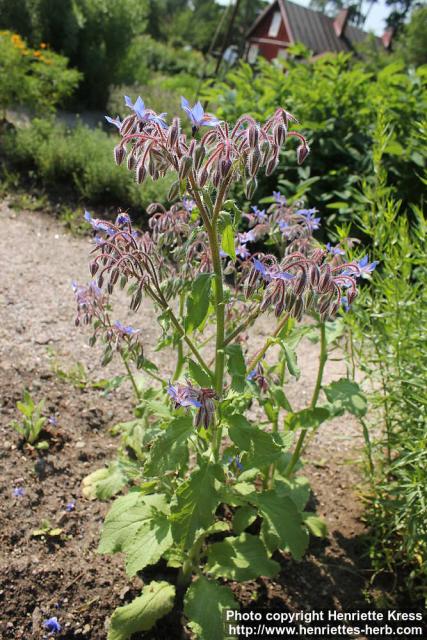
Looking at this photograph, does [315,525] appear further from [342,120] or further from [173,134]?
[342,120]

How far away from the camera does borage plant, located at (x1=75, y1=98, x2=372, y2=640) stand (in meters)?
1.50

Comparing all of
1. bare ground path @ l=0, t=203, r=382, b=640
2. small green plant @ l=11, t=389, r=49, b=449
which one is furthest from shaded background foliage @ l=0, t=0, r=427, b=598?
small green plant @ l=11, t=389, r=49, b=449

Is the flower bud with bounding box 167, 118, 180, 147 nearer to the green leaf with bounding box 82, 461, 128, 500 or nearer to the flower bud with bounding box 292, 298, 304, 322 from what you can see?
the flower bud with bounding box 292, 298, 304, 322

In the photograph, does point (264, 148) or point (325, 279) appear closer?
point (264, 148)

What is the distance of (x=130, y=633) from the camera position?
1920 mm

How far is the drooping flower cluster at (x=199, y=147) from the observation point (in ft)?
4.66

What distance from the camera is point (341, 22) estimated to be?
31.5m

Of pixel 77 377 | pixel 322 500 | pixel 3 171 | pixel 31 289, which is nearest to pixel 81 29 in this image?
pixel 3 171

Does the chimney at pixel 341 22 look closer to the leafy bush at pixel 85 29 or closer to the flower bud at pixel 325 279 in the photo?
the leafy bush at pixel 85 29

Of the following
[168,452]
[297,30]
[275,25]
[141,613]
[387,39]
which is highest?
[387,39]

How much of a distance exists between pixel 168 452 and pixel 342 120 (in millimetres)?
5252

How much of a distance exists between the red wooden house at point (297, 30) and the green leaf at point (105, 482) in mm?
31393

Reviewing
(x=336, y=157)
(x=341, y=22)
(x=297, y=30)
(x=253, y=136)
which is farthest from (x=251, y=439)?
(x=341, y=22)

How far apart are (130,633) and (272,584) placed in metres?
0.67
